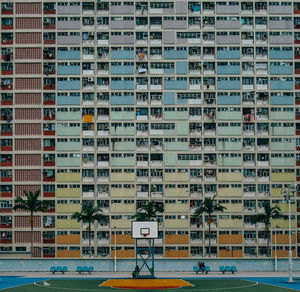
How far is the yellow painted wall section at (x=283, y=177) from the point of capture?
112500 millimetres

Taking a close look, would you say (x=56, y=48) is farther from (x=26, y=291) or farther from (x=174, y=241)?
(x=26, y=291)

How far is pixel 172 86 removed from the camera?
114m

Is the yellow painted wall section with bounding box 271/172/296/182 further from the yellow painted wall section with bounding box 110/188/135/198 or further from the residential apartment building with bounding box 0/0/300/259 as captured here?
the yellow painted wall section with bounding box 110/188/135/198

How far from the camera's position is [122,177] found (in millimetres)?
111938

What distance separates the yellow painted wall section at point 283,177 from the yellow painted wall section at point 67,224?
3775cm

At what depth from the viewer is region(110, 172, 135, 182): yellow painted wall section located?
367ft

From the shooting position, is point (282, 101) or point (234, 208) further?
point (282, 101)

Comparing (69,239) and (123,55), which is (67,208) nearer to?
(69,239)

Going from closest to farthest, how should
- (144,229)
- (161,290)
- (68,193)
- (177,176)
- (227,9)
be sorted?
(161,290)
(144,229)
(68,193)
(177,176)
(227,9)

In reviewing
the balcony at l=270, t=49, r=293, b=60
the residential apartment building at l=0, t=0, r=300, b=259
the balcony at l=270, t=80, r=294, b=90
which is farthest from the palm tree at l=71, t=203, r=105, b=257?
the balcony at l=270, t=49, r=293, b=60

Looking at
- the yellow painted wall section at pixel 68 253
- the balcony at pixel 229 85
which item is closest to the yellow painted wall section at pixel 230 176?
the balcony at pixel 229 85

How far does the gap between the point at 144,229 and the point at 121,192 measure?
128 feet

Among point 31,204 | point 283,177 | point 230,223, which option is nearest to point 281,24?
point 283,177

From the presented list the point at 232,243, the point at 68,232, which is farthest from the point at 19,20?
the point at 232,243
